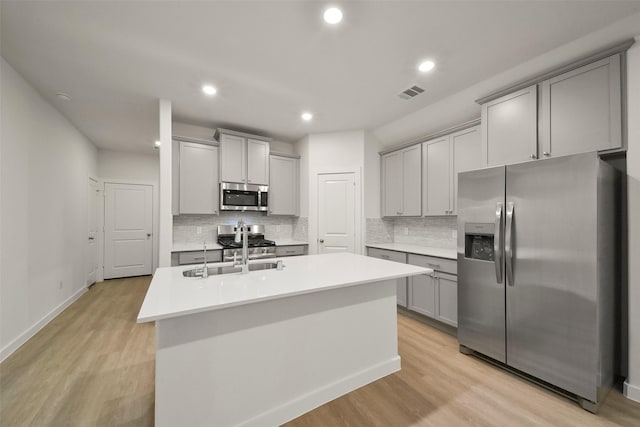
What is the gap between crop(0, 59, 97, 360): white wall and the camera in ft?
7.85

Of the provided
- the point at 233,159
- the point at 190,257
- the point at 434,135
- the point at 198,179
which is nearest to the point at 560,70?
the point at 434,135

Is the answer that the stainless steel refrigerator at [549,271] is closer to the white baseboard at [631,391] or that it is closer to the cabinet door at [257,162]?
the white baseboard at [631,391]

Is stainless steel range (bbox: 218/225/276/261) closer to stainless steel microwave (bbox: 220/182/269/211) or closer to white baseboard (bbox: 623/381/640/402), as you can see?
stainless steel microwave (bbox: 220/182/269/211)

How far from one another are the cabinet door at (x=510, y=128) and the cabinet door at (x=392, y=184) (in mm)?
1404

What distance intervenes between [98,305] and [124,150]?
338 centimetres

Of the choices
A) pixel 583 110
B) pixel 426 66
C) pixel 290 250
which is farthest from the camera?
pixel 290 250

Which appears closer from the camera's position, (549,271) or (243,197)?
(549,271)

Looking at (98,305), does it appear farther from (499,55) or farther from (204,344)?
(499,55)

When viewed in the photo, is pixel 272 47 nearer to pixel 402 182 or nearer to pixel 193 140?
pixel 193 140

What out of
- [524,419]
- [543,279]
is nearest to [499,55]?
[543,279]

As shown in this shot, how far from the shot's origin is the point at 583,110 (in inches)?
81.1

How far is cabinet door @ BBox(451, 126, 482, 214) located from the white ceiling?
57cm

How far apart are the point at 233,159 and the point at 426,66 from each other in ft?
9.56

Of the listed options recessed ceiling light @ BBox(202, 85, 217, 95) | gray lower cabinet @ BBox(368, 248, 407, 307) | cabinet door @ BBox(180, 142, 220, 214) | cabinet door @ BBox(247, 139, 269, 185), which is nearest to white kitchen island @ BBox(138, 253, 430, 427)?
gray lower cabinet @ BBox(368, 248, 407, 307)
